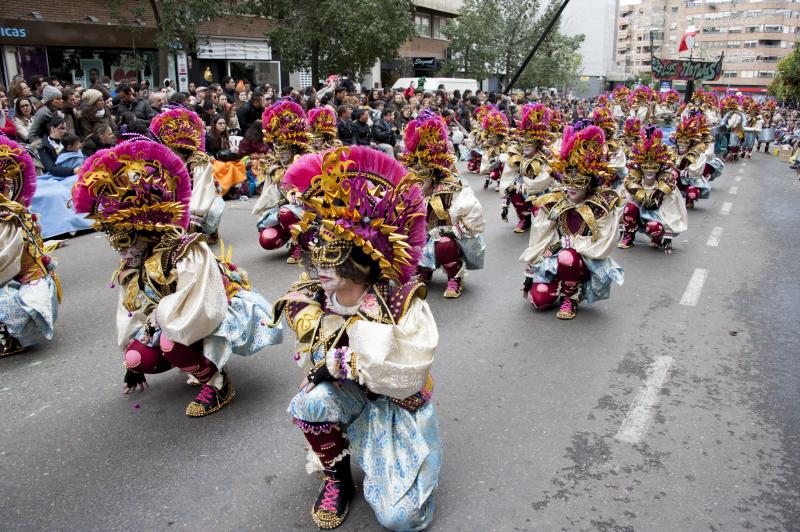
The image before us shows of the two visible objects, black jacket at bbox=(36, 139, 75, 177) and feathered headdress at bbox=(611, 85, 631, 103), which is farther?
feathered headdress at bbox=(611, 85, 631, 103)

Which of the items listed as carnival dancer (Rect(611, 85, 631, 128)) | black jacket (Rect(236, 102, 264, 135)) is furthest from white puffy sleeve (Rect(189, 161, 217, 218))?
carnival dancer (Rect(611, 85, 631, 128))

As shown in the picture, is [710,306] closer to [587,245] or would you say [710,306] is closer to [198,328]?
[587,245]

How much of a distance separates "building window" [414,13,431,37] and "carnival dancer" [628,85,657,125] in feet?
75.6

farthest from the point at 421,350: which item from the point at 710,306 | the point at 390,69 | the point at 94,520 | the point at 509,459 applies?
the point at 390,69

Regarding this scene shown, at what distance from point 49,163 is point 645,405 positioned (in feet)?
30.4

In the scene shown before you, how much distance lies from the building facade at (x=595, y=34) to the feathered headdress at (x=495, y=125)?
226 feet

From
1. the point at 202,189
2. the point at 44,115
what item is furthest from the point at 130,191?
the point at 44,115

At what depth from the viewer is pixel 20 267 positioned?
5.45 m

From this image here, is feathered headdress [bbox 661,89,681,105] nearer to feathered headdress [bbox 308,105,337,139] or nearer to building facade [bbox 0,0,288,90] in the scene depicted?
building facade [bbox 0,0,288,90]

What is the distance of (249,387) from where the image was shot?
4.94 meters

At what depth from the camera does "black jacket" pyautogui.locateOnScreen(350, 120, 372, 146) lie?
13.9 meters

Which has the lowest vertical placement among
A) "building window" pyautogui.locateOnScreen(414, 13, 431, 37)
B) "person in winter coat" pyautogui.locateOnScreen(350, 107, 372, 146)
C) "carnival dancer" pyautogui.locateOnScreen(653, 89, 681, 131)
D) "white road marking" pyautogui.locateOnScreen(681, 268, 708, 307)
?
"white road marking" pyautogui.locateOnScreen(681, 268, 708, 307)

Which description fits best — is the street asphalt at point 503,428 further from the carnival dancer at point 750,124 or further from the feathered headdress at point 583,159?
the carnival dancer at point 750,124

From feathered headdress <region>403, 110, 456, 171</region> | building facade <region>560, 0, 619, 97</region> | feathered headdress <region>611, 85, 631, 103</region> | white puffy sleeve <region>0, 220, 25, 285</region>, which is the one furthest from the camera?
building facade <region>560, 0, 619, 97</region>
